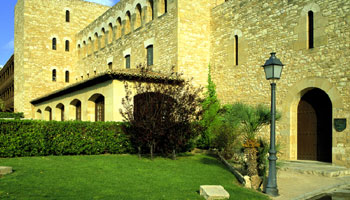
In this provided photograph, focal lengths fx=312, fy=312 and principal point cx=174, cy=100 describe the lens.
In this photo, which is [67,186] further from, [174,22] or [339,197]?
[174,22]

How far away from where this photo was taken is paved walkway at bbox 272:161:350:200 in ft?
27.1

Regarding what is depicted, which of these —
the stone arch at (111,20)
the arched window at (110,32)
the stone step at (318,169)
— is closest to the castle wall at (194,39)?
the stone step at (318,169)

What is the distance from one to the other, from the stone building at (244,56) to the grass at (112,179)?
4.74 metres

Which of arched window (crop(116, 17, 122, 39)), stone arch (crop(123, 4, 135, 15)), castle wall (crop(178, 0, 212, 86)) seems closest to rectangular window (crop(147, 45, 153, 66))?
stone arch (crop(123, 4, 135, 15))

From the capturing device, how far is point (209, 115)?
663 inches

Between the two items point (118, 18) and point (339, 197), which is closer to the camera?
point (339, 197)

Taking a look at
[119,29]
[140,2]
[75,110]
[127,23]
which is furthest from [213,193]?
[119,29]

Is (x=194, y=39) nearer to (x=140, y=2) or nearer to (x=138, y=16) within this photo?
(x=140, y=2)

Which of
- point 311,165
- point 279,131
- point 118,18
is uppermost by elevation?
point 118,18

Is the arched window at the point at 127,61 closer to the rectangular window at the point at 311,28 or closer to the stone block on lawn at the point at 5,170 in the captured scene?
the rectangular window at the point at 311,28

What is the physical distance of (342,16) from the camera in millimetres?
12102

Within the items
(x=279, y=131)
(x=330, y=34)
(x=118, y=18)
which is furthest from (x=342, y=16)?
(x=118, y=18)

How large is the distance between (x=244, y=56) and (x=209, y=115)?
3627 mm

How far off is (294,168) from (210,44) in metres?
9.61
